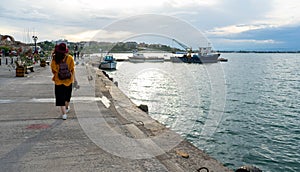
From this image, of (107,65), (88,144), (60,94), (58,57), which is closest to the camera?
(88,144)

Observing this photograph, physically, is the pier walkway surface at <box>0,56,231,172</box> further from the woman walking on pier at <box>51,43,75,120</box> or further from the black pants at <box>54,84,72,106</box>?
the woman walking on pier at <box>51,43,75,120</box>

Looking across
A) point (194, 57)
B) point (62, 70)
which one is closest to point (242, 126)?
point (62, 70)

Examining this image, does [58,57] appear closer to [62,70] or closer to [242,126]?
[62,70]

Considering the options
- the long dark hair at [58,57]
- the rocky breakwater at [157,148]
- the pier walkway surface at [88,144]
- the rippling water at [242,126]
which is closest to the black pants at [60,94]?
the pier walkway surface at [88,144]

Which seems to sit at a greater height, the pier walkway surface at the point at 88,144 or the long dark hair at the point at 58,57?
the long dark hair at the point at 58,57

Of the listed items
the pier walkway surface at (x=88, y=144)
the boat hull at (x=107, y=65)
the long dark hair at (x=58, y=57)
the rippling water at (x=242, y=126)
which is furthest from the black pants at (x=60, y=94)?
the boat hull at (x=107, y=65)

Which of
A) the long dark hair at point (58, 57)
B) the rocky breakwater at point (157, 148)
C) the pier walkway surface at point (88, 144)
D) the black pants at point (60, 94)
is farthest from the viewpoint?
the black pants at point (60, 94)

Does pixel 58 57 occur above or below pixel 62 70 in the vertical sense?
above

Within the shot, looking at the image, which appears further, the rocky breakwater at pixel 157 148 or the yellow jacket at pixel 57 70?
the yellow jacket at pixel 57 70

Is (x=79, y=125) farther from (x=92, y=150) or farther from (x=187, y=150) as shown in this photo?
(x=187, y=150)

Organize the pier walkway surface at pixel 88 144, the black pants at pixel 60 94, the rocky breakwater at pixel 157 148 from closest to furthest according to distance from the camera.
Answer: the pier walkway surface at pixel 88 144
the rocky breakwater at pixel 157 148
the black pants at pixel 60 94

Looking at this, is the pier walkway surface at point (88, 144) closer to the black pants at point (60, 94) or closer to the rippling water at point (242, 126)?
the black pants at point (60, 94)

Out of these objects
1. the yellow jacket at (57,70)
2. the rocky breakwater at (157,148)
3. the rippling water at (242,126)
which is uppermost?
the yellow jacket at (57,70)

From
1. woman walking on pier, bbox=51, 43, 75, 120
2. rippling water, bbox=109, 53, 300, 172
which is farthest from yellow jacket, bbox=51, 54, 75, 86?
rippling water, bbox=109, 53, 300, 172
